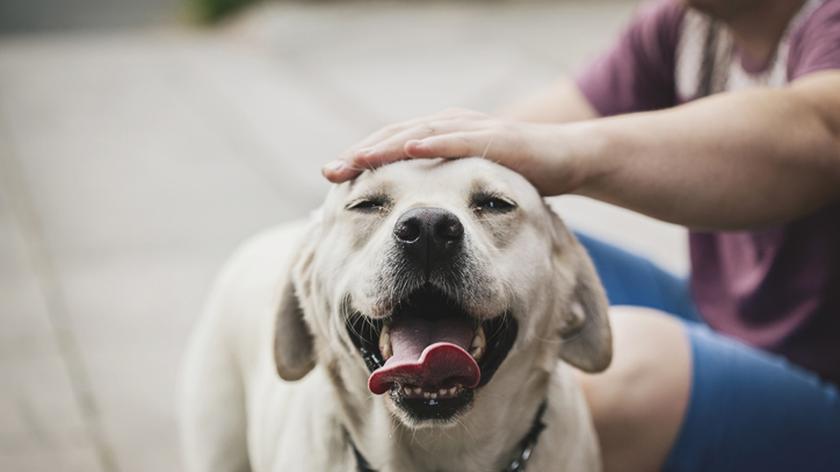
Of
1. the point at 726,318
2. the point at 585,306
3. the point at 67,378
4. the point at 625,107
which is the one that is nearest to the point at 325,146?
the point at 67,378

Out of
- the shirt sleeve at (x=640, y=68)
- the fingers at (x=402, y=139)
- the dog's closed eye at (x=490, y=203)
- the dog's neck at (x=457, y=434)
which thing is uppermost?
the fingers at (x=402, y=139)

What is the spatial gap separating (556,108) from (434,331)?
4.65 feet

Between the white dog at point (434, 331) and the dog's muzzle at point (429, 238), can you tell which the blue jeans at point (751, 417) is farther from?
the dog's muzzle at point (429, 238)

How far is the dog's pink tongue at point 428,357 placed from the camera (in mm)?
1834

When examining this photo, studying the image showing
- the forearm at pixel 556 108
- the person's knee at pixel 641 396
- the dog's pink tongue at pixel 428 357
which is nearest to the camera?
the dog's pink tongue at pixel 428 357

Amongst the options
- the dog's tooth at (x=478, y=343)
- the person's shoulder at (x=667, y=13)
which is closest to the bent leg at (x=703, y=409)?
the dog's tooth at (x=478, y=343)

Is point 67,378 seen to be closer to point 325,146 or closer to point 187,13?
point 325,146

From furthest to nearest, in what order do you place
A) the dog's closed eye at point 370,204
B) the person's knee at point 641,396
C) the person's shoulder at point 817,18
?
the person's knee at point 641,396 → the person's shoulder at point 817,18 → the dog's closed eye at point 370,204

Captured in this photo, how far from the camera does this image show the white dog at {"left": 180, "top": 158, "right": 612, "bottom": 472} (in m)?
1.90

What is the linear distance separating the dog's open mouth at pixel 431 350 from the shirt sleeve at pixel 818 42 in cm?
99

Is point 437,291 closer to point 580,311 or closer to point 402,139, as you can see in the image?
point 402,139

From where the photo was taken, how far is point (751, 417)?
249 cm

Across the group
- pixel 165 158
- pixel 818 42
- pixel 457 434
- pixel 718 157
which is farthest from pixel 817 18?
pixel 165 158

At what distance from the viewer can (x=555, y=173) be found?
6.75 feet
